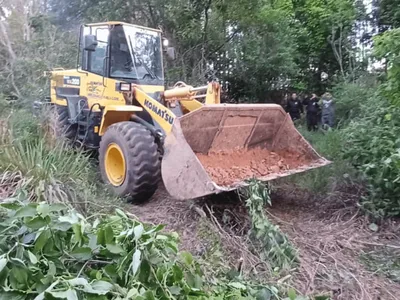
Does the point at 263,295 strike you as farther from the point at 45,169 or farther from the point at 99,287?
the point at 45,169

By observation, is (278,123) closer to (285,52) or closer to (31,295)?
(31,295)

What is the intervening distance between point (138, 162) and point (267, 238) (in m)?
1.90

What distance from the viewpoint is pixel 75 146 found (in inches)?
278

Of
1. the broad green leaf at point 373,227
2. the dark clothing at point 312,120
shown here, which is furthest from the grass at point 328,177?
the dark clothing at point 312,120

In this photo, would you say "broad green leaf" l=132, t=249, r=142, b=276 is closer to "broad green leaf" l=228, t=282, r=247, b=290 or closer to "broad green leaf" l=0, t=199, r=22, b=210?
"broad green leaf" l=0, t=199, r=22, b=210

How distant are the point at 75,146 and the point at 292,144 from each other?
282 cm

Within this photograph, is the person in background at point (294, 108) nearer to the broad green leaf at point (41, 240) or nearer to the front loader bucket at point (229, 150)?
the front loader bucket at point (229, 150)

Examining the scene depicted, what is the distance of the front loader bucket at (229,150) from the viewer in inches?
207

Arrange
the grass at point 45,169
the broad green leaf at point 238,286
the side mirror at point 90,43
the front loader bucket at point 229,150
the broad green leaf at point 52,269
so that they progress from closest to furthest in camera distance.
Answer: the broad green leaf at point 52,269, the broad green leaf at point 238,286, the grass at point 45,169, the front loader bucket at point 229,150, the side mirror at point 90,43

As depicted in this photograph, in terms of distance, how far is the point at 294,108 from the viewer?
14.2 meters

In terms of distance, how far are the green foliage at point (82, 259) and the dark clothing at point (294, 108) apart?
11563mm

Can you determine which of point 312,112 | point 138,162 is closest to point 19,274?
point 138,162

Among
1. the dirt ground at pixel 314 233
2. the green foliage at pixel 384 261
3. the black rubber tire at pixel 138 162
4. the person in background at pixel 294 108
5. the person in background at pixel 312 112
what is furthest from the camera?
the person in background at pixel 294 108

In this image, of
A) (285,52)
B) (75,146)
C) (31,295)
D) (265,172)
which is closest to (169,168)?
(265,172)
